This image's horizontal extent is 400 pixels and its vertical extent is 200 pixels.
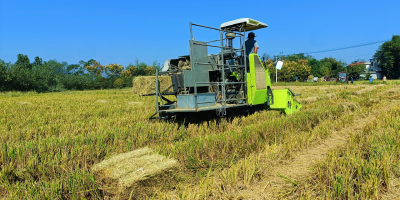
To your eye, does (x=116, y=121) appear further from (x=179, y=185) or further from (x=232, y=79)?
(x=179, y=185)

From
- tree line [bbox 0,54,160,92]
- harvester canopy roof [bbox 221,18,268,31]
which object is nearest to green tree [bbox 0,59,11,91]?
tree line [bbox 0,54,160,92]

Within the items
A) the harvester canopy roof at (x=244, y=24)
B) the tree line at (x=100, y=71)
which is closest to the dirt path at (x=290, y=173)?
the harvester canopy roof at (x=244, y=24)

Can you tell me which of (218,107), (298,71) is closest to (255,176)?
(218,107)

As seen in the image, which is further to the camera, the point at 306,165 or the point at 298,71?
the point at 298,71

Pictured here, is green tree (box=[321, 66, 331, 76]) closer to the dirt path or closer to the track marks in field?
the dirt path

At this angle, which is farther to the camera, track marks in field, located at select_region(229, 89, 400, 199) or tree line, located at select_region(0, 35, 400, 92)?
tree line, located at select_region(0, 35, 400, 92)

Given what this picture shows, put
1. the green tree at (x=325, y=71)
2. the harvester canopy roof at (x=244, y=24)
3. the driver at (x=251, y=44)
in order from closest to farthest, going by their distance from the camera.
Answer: the harvester canopy roof at (x=244, y=24) → the driver at (x=251, y=44) → the green tree at (x=325, y=71)

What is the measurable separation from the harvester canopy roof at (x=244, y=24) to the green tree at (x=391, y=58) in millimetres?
76201

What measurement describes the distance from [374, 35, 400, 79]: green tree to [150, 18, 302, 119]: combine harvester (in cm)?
7676

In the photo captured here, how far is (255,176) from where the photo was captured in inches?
141

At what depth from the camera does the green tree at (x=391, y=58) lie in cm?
6649

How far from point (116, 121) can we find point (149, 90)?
1880 millimetres

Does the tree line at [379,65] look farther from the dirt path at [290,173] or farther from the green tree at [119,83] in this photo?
the dirt path at [290,173]

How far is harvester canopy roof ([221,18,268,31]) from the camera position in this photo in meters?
7.26
